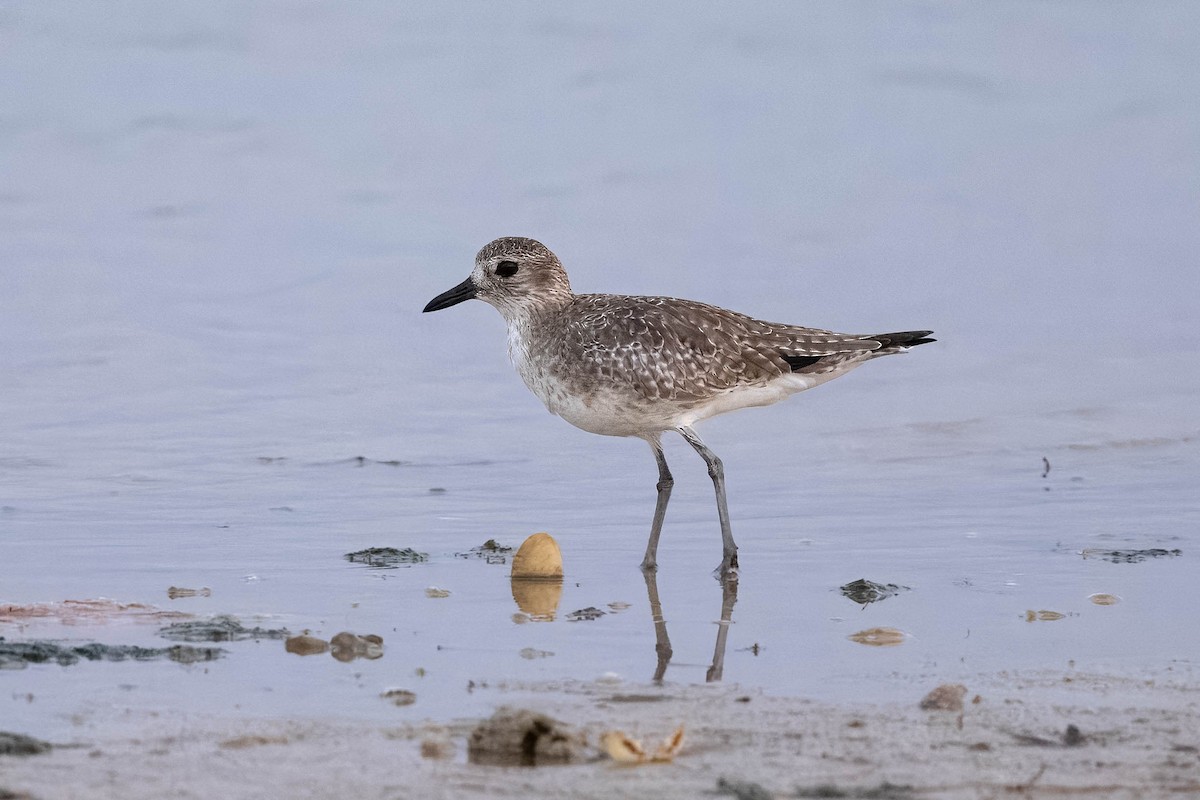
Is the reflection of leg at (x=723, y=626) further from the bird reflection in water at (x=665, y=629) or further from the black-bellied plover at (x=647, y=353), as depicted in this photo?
the black-bellied plover at (x=647, y=353)

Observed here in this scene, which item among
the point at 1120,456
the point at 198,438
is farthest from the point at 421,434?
the point at 1120,456

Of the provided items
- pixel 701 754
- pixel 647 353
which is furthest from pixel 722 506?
pixel 701 754

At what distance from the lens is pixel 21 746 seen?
548 centimetres

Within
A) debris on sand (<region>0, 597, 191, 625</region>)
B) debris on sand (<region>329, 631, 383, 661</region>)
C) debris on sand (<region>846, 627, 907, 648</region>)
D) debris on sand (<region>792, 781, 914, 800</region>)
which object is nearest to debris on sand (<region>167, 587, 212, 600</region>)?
debris on sand (<region>0, 597, 191, 625</region>)

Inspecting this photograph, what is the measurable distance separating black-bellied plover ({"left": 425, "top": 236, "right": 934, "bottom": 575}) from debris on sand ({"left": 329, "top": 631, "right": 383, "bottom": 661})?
239 cm

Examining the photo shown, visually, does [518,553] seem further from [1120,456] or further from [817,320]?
[817,320]

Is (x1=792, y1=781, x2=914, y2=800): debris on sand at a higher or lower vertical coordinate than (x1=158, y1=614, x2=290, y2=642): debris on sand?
lower

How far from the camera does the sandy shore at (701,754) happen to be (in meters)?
5.23

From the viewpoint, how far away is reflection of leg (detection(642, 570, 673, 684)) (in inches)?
277

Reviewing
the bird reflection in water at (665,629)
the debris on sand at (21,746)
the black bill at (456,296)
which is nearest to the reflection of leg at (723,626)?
the bird reflection in water at (665,629)

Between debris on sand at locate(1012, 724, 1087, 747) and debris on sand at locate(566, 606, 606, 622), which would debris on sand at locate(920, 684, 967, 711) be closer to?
debris on sand at locate(1012, 724, 1087, 747)

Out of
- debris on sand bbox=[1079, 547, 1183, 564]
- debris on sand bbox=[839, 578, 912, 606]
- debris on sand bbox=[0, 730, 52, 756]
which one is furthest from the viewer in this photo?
debris on sand bbox=[1079, 547, 1183, 564]

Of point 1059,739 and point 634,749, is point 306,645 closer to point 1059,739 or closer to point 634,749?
point 634,749

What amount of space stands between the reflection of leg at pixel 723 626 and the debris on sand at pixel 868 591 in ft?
1.79
